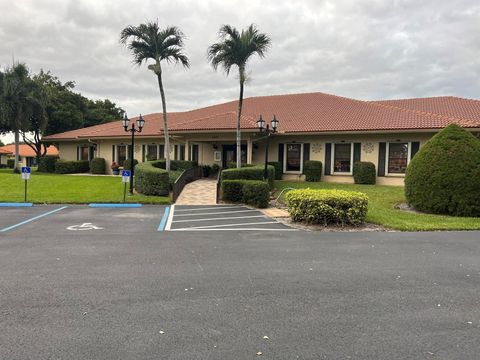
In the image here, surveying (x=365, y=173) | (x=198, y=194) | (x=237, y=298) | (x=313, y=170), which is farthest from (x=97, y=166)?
(x=237, y=298)

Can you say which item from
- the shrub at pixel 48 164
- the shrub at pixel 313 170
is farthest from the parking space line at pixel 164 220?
the shrub at pixel 48 164

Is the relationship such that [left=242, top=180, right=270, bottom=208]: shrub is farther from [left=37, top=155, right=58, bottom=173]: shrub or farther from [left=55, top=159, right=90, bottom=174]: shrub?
[left=37, top=155, right=58, bottom=173]: shrub

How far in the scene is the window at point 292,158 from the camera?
2300cm

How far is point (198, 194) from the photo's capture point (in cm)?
1781

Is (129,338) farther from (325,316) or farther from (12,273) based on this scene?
(12,273)

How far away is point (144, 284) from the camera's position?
16.6 feet

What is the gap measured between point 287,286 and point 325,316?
1.04 m

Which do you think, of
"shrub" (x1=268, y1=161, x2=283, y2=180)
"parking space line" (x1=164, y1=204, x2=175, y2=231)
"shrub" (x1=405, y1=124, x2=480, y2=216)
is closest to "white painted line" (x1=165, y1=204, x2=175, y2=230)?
"parking space line" (x1=164, y1=204, x2=175, y2=231)

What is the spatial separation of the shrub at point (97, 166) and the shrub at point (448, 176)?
2288cm

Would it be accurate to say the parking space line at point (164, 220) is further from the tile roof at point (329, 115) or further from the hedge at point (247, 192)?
the tile roof at point (329, 115)

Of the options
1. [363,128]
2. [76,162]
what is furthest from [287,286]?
[76,162]

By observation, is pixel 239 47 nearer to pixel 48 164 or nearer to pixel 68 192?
pixel 68 192

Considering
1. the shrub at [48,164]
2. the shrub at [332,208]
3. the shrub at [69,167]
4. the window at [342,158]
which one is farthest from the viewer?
the shrub at [48,164]

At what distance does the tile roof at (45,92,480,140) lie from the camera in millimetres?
20484
